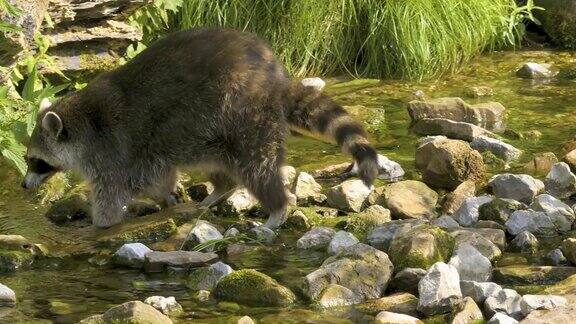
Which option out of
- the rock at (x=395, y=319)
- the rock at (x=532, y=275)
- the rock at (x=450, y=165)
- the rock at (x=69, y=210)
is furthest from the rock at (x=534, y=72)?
the rock at (x=395, y=319)

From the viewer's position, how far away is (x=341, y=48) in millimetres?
10234

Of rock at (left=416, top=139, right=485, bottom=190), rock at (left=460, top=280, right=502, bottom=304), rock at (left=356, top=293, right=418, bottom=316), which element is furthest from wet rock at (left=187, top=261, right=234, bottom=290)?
rock at (left=416, top=139, right=485, bottom=190)

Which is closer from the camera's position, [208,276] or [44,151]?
[208,276]

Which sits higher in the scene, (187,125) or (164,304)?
(187,125)

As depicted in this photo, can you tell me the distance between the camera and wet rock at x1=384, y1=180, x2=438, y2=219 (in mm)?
6676

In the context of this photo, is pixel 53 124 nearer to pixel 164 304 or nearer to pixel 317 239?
pixel 317 239

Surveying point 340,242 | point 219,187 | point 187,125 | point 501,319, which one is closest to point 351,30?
point 219,187

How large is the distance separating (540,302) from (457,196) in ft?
6.29

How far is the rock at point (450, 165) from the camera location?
23.5 feet

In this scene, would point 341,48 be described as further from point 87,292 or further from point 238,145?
point 87,292

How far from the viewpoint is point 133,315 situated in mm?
4836

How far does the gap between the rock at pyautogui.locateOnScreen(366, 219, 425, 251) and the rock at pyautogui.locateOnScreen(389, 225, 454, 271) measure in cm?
21

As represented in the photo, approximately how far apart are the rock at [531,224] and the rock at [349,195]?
0.95 meters

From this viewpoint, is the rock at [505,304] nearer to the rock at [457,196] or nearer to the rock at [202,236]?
the rock at [457,196]
